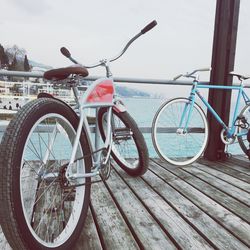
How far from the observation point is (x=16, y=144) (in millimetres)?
819

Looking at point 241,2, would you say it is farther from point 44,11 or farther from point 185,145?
point 44,11

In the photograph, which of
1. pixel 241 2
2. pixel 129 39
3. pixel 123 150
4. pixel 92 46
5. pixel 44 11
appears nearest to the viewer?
pixel 129 39

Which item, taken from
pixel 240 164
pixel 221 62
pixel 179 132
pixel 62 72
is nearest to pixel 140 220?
pixel 62 72

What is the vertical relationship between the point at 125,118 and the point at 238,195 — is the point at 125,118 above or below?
above

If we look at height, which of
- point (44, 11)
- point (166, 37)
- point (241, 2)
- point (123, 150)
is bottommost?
point (123, 150)

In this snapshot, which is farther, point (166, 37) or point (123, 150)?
point (166, 37)

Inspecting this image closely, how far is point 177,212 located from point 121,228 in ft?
1.23

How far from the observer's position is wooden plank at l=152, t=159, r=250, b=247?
1312 millimetres

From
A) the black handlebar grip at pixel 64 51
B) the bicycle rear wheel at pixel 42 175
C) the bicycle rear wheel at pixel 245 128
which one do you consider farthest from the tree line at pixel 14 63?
the bicycle rear wheel at pixel 245 128

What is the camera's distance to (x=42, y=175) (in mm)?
1119

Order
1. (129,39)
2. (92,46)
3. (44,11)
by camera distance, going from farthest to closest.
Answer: (44,11) < (92,46) < (129,39)

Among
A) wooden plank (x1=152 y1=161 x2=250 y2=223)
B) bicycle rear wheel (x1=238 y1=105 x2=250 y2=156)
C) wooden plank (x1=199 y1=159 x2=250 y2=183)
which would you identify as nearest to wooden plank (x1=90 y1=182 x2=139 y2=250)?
wooden plank (x1=152 y1=161 x2=250 y2=223)

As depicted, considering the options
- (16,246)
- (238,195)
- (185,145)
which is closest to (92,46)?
(185,145)

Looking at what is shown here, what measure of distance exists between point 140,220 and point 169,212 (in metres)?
0.20
